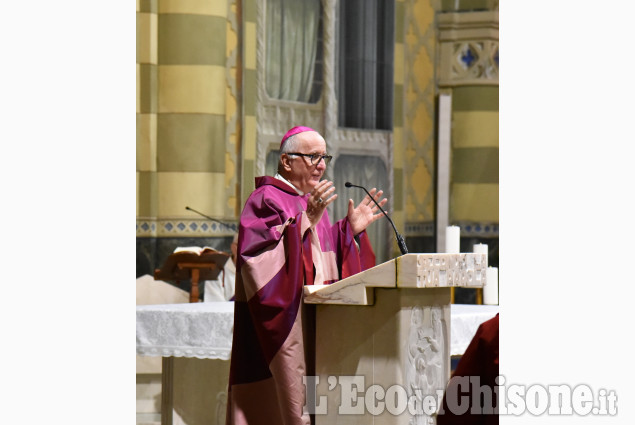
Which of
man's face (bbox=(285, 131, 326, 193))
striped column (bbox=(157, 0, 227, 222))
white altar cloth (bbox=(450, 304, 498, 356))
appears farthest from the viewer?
striped column (bbox=(157, 0, 227, 222))

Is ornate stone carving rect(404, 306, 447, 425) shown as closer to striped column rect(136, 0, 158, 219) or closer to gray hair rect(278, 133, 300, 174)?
gray hair rect(278, 133, 300, 174)

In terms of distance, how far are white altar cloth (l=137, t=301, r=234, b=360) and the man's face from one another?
3.98 feet

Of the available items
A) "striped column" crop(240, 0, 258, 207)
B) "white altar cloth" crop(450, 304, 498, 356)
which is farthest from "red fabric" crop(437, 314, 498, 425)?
"striped column" crop(240, 0, 258, 207)

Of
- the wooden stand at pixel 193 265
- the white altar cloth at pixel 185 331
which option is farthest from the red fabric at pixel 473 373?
the wooden stand at pixel 193 265

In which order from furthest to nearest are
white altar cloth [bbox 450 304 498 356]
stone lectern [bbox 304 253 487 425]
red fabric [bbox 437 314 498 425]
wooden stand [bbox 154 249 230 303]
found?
wooden stand [bbox 154 249 230 303] < white altar cloth [bbox 450 304 498 356] < stone lectern [bbox 304 253 487 425] < red fabric [bbox 437 314 498 425]

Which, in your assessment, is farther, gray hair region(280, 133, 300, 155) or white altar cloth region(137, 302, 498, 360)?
white altar cloth region(137, 302, 498, 360)

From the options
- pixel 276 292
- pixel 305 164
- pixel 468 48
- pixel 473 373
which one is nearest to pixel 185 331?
pixel 305 164

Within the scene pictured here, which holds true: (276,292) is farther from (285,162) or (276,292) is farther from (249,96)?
(249,96)

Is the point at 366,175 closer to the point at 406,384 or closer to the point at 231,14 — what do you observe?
the point at 231,14

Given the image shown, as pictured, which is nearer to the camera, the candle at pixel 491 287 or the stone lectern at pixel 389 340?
the stone lectern at pixel 389 340

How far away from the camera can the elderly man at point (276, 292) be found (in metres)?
4.39

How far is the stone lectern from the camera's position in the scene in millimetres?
4121

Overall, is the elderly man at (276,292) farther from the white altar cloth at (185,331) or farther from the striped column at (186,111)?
the striped column at (186,111)

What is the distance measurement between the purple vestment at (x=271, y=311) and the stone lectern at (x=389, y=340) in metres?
0.10
